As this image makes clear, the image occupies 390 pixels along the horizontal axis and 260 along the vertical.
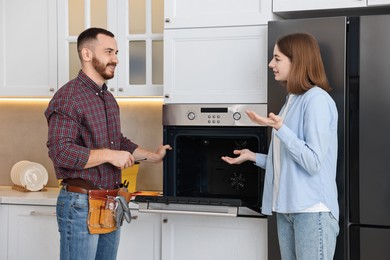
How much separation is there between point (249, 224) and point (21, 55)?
1.67 m

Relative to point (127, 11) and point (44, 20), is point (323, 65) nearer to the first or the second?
point (127, 11)

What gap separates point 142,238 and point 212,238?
1.28ft

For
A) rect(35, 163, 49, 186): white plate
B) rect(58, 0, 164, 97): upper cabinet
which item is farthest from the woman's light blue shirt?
rect(35, 163, 49, 186): white plate

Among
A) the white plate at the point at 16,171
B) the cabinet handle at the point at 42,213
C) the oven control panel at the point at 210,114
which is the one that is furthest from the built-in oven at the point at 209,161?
the white plate at the point at 16,171

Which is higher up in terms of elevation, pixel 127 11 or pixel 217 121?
pixel 127 11

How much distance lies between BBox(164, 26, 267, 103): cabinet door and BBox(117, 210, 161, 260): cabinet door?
62 centimetres

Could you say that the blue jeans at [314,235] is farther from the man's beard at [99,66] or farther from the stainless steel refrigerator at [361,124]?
the man's beard at [99,66]

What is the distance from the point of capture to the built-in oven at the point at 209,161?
3.13 metres

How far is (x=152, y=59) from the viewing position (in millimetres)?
3605

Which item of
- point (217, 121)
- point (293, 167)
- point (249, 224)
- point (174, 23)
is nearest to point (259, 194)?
point (249, 224)

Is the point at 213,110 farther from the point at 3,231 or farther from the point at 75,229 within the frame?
the point at 3,231

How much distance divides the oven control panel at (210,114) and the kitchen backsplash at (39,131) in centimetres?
69

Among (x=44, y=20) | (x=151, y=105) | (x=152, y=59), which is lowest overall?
(x=151, y=105)

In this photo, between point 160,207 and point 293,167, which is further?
point 160,207
